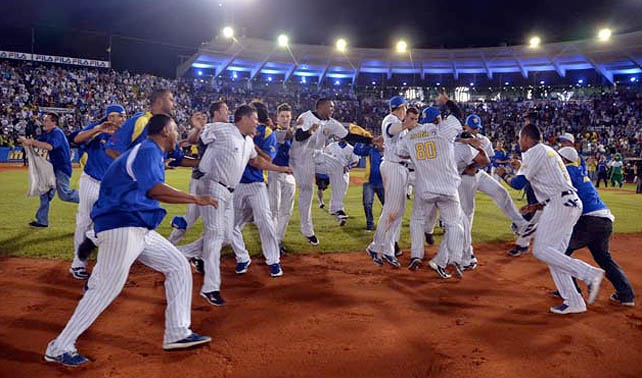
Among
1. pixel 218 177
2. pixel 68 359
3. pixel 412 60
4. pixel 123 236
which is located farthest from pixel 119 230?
pixel 412 60

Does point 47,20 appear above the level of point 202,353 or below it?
above

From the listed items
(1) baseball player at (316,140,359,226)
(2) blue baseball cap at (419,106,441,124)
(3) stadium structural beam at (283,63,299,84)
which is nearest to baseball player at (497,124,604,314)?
(2) blue baseball cap at (419,106,441,124)

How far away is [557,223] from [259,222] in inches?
139

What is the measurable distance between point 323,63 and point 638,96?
28.3 metres

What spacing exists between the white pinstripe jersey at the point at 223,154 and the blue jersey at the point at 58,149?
3.93 meters

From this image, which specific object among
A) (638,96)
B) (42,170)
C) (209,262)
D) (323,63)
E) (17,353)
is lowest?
(17,353)

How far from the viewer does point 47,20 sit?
33469 mm

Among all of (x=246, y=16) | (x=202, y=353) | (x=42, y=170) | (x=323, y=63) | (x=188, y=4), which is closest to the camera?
(x=202, y=353)

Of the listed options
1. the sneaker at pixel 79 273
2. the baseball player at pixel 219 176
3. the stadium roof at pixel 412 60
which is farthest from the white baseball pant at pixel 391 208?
the stadium roof at pixel 412 60

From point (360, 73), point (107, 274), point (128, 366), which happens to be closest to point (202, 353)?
point (128, 366)

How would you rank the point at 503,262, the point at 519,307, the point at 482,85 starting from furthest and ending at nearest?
the point at 482,85, the point at 503,262, the point at 519,307

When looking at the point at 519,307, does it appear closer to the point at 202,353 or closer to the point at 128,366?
the point at 202,353

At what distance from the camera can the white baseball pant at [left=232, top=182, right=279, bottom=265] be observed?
19.2 ft

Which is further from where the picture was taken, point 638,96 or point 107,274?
point 638,96
